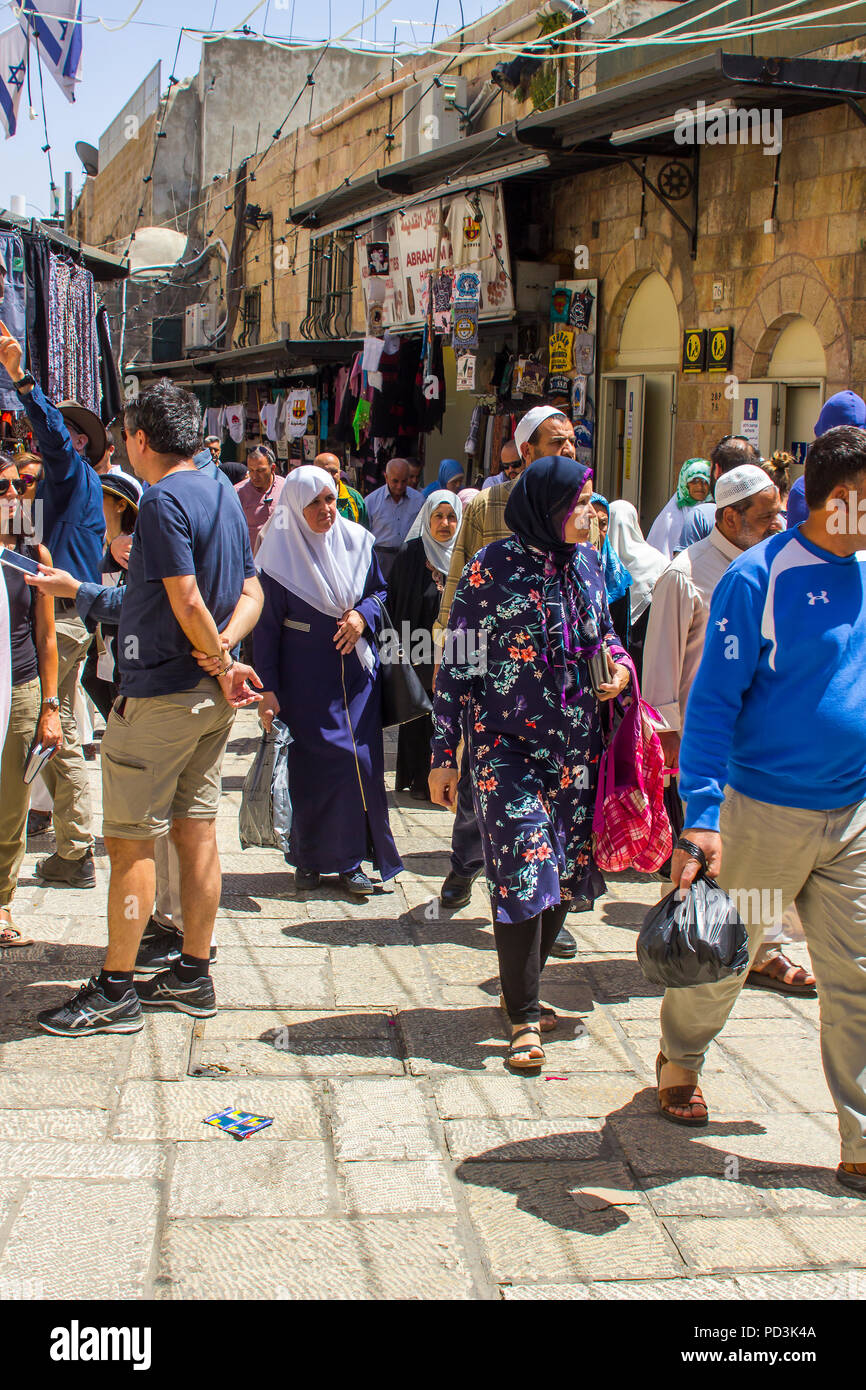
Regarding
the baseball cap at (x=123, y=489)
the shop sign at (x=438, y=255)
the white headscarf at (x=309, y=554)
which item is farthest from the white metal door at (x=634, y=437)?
the baseball cap at (x=123, y=489)

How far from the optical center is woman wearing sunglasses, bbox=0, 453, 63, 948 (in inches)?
182

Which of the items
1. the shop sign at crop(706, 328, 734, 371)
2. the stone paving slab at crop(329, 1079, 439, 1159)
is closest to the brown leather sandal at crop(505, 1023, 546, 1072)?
the stone paving slab at crop(329, 1079, 439, 1159)

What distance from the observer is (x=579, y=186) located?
39.1ft

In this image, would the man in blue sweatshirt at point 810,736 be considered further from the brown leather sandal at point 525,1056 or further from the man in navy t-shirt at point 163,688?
the man in navy t-shirt at point 163,688

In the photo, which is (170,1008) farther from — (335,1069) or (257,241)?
(257,241)

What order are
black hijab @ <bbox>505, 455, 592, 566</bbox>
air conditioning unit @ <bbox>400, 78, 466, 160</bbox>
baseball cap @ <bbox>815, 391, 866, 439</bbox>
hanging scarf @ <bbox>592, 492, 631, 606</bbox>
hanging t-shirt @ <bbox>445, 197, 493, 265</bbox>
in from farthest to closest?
air conditioning unit @ <bbox>400, 78, 466, 160</bbox> < hanging t-shirt @ <bbox>445, 197, 493, 265</bbox> < hanging scarf @ <bbox>592, 492, 631, 606</bbox> < baseball cap @ <bbox>815, 391, 866, 439</bbox> < black hijab @ <bbox>505, 455, 592, 566</bbox>

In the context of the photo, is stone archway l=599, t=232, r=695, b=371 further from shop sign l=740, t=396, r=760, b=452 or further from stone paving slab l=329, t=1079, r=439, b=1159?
stone paving slab l=329, t=1079, r=439, b=1159

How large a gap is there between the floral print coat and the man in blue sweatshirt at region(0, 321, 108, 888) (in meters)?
2.06

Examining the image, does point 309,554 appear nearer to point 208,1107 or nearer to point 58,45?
point 208,1107

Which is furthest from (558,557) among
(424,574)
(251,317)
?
(251,317)

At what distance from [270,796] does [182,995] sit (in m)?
1.37

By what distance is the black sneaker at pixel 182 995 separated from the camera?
13.9 ft

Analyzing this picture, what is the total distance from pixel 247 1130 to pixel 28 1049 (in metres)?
0.84

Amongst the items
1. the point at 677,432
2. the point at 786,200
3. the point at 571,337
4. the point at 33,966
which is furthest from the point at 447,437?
the point at 33,966
